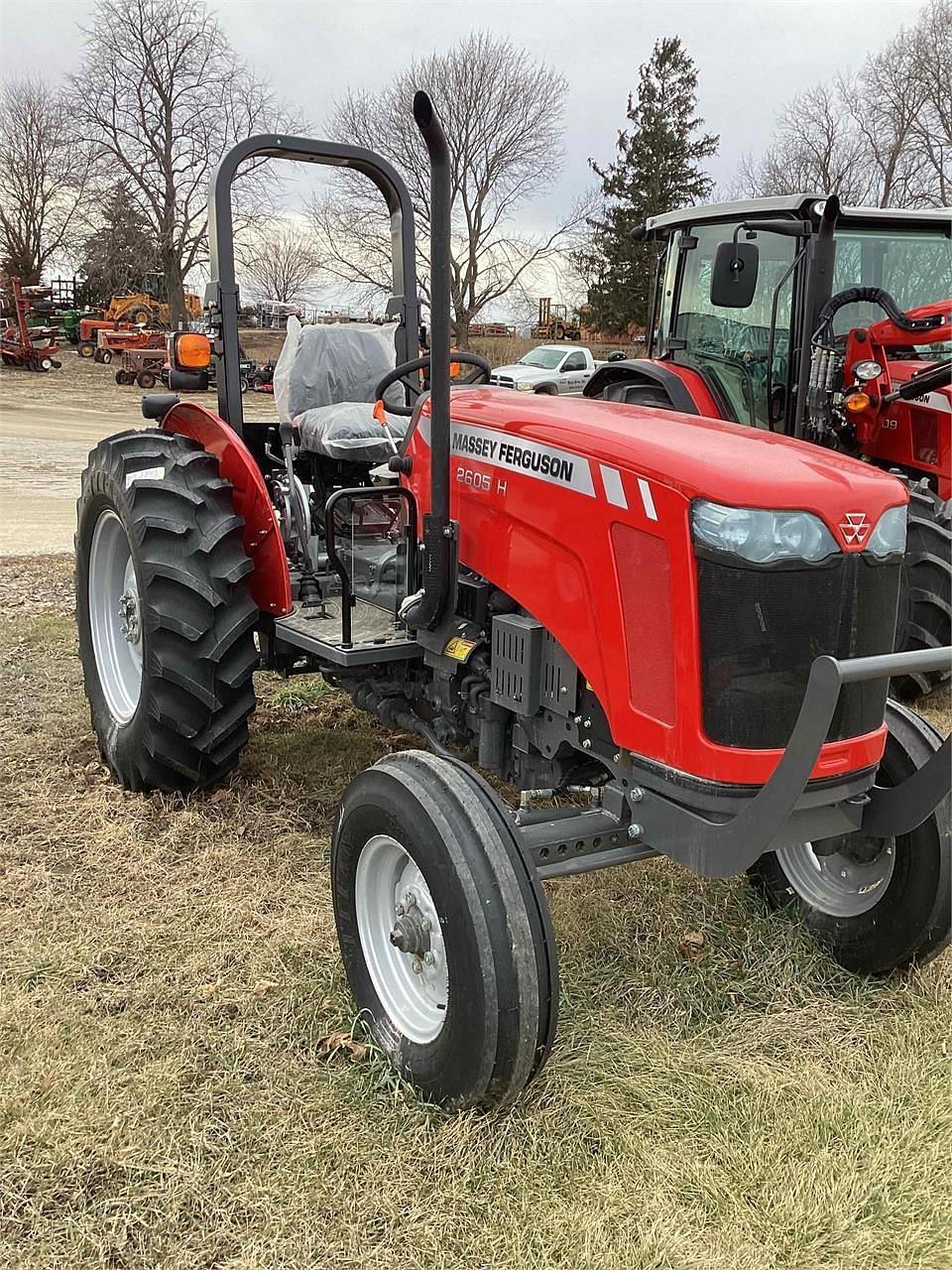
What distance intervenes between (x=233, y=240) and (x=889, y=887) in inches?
120

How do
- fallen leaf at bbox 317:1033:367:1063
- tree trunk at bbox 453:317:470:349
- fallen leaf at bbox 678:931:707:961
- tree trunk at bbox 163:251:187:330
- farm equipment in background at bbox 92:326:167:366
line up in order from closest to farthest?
fallen leaf at bbox 317:1033:367:1063 < fallen leaf at bbox 678:931:707:961 < farm equipment in background at bbox 92:326:167:366 < tree trunk at bbox 453:317:470:349 < tree trunk at bbox 163:251:187:330

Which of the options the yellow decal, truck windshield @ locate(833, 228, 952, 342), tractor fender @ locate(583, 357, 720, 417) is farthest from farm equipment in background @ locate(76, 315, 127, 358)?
the yellow decal

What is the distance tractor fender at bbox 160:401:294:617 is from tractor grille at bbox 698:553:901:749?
1.83 metres

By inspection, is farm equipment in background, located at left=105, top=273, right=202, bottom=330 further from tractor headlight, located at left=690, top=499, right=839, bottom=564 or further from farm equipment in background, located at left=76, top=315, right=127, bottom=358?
tractor headlight, located at left=690, top=499, right=839, bottom=564

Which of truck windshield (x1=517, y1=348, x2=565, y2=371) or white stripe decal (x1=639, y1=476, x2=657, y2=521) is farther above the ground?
truck windshield (x1=517, y1=348, x2=565, y2=371)

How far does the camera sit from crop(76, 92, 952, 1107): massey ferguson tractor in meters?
2.16

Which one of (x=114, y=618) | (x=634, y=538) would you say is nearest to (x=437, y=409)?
(x=634, y=538)

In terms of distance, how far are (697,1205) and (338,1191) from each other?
0.71m

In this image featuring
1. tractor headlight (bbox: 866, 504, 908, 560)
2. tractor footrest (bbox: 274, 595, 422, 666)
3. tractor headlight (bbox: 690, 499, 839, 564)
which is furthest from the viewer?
tractor footrest (bbox: 274, 595, 422, 666)

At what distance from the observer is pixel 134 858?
344 cm

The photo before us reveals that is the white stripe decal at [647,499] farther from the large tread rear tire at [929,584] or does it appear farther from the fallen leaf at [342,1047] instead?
the large tread rear tire at [929,584]

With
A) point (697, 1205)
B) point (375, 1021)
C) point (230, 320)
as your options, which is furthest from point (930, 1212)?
point (230, 320)

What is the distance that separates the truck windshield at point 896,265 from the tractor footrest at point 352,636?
3.51 metres

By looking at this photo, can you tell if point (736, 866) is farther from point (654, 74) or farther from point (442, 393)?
point (654, 74)
